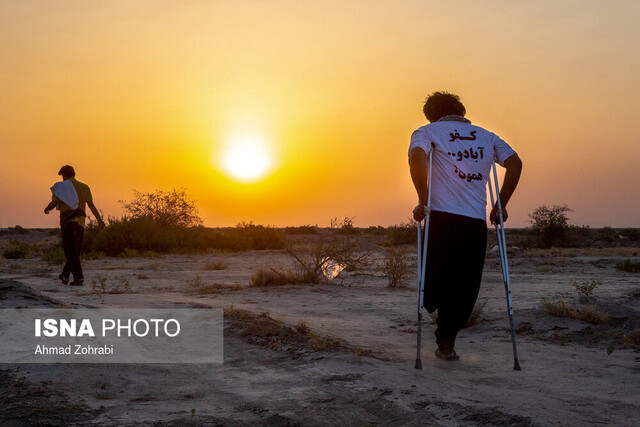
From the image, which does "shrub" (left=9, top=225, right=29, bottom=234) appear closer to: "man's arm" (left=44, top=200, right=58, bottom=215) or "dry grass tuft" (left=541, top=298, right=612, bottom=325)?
"man's arm" (left=44, top=200, right=58, bottom=215)

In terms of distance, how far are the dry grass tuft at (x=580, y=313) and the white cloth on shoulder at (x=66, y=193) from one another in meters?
7.87

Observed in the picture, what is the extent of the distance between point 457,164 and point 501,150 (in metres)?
0.47

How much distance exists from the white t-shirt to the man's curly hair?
21 centimetres

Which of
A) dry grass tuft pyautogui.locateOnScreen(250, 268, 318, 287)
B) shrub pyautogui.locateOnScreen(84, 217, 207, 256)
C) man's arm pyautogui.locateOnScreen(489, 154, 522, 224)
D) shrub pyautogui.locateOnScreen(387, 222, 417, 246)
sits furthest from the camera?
shrub pyautogui.locateOnScreen(387, 222, 417, 246)

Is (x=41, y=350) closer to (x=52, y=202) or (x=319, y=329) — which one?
(x=319, y=329)

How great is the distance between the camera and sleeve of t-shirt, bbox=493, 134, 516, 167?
236 inches

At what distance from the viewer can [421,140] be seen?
5785 millimetres

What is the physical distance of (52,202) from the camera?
466 inches

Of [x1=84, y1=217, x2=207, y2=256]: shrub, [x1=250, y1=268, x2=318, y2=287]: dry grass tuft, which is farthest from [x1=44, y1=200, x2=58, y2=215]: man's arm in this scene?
[x1=84, y1=217, x2=207, y2=256]: shrub

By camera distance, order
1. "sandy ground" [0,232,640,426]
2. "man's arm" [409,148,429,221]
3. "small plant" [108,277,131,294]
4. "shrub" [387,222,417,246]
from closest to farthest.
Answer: "sandy ground" [0,232,640,426] → "man's arm" [409,148,429,221] → "small plant" [108,277,131,294] → "shrub" [387,222,417,246]

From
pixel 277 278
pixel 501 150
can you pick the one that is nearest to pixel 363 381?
pixel 501 150

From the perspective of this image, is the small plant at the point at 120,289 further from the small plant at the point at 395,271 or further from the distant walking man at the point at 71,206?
the small plant at the point at 395,271

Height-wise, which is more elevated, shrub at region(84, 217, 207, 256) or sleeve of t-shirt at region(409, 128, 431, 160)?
sleeve of t-shirt at region(409, 128, 431, 160)

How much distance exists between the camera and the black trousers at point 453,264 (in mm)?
5781
